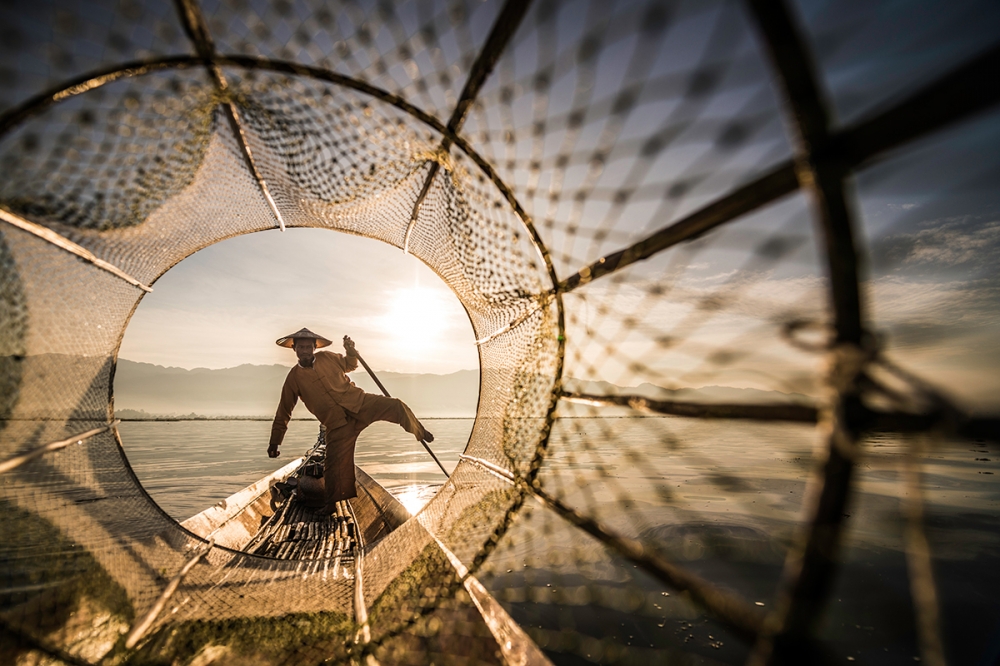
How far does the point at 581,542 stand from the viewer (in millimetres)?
5492

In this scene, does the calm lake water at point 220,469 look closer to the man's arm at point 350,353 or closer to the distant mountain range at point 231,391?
the man's arm at point 350,353

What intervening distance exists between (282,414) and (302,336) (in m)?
1.27

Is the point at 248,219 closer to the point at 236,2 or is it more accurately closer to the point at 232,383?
the point at 236,2

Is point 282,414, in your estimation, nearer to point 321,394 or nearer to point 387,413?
point 321,394

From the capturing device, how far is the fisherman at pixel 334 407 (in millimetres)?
5863

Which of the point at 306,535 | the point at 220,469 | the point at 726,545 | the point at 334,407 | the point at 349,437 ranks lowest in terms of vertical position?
the point at 220,469

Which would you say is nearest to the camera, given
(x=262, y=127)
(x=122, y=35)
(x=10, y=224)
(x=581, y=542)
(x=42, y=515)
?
(x=122, y=35)

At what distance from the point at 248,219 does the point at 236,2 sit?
7.05ft

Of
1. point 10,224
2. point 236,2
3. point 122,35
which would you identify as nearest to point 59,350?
point 10,224

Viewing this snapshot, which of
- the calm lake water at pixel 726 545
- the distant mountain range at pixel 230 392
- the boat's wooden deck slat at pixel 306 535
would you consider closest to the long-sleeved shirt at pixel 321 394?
the boat's wooden deck slat at pixel 306 535

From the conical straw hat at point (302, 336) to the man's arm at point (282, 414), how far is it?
2.37 ft

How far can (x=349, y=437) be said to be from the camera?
5988mm

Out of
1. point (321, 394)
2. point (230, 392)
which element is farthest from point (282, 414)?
point (230, 392)

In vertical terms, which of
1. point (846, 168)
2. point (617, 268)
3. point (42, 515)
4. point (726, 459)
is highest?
point (617, 268)
